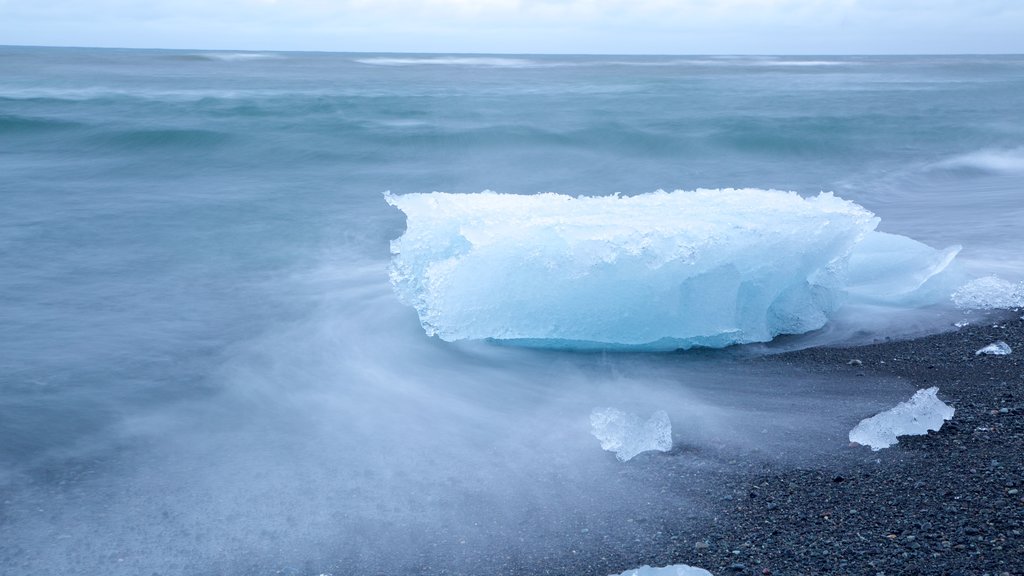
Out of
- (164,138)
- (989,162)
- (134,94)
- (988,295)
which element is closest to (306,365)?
(988,295)

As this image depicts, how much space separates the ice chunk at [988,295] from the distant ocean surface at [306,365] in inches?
23.0

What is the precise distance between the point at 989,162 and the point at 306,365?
10.1 m

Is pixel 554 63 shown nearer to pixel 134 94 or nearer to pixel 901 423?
pixel 134 94

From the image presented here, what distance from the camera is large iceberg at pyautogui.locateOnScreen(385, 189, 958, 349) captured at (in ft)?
13.5

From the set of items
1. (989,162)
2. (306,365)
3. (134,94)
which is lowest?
(306,365)

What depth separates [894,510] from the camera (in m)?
2.62

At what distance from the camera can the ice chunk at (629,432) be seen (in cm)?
317

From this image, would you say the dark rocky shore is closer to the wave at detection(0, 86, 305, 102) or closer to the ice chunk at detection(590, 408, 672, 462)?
the ice chunk at detection(590, 408, 672, 462)

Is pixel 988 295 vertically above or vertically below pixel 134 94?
above

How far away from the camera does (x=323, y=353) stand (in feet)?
14.8

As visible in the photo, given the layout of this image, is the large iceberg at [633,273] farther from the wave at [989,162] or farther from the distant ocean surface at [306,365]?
the wave at [989,162]

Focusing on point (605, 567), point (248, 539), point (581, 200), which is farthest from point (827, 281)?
point (248, 539)

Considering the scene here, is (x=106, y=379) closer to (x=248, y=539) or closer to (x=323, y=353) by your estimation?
(x=323, y=353)

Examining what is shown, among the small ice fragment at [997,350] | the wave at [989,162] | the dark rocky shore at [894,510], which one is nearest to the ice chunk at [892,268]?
the small ice fragment at [997,350]
